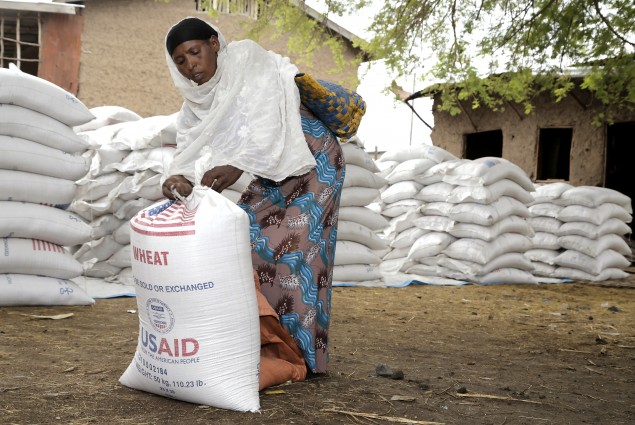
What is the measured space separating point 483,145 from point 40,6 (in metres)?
7.49

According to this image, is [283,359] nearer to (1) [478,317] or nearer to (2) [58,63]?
(1) [478,317]

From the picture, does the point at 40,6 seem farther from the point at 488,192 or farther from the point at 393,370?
the point at 393,370

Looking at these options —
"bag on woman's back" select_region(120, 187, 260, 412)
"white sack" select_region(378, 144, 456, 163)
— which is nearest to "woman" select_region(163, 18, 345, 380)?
"bag on woman's back" select_region(120, 187, 260, 412)

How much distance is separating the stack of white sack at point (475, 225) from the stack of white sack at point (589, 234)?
0.70 metres

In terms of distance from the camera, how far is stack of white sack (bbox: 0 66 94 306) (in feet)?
13.8

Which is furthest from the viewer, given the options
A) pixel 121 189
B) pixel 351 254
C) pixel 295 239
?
pixel 351 254

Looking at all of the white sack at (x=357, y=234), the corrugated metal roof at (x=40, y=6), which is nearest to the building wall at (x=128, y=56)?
the corrugated metal roof at (x=40, y=6)

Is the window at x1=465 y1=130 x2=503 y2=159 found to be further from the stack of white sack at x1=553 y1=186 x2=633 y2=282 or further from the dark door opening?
the stack of white sack at x1=553 y1=186 x2=633 y2=282

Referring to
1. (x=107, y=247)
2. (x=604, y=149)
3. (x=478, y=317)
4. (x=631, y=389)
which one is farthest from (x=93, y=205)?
(x=604, y=149)

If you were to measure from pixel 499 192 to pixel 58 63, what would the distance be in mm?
6874

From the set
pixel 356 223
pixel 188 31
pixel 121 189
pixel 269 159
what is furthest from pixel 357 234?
pixel 188 31

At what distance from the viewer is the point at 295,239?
2.62 meters

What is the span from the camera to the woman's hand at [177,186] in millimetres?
2318

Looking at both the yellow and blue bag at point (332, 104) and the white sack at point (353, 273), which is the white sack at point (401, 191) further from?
the yellow and blue bag at point (332, 104)
